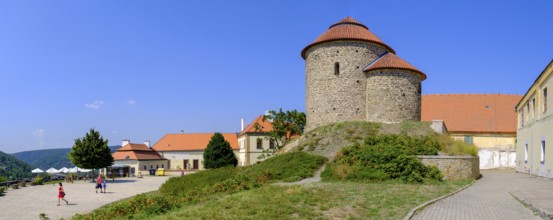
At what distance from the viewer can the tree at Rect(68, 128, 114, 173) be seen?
3494cm

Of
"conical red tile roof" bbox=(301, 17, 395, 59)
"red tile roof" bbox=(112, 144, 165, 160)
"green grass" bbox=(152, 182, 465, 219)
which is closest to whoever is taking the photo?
→ "green grass" bbox=(152, 182, 465, 219)

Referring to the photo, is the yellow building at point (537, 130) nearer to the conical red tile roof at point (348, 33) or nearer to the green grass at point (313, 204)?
the green grass at point (313, 204)

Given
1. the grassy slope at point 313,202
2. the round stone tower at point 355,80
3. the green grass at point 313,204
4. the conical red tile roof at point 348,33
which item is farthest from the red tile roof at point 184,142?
the green grass at point 313,204

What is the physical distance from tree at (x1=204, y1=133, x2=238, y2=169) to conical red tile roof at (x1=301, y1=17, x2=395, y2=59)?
62.9 feet

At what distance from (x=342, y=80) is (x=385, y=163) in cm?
1091

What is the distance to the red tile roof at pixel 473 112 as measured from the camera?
1369 inches

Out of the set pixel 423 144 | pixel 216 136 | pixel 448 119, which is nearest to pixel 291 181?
pixel 423 144

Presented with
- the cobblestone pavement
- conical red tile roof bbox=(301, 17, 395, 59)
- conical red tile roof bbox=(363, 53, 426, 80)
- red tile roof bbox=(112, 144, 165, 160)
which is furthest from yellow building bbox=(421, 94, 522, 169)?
red tile roof bbox=(112, 144, 165, 160)

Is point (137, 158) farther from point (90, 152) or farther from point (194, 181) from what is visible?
point (194, 181)

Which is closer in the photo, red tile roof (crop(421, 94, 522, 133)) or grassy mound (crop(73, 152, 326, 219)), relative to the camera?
grassy mound (crop(73, 152, 326, 219))

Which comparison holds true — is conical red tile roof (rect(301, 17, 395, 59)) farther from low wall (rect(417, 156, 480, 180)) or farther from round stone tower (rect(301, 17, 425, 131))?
low wall (rect(417, 156, 480, 180))

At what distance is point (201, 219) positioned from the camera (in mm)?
8469

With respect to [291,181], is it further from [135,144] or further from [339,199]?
[135,144]

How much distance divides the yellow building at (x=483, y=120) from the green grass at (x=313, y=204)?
2356 cm
